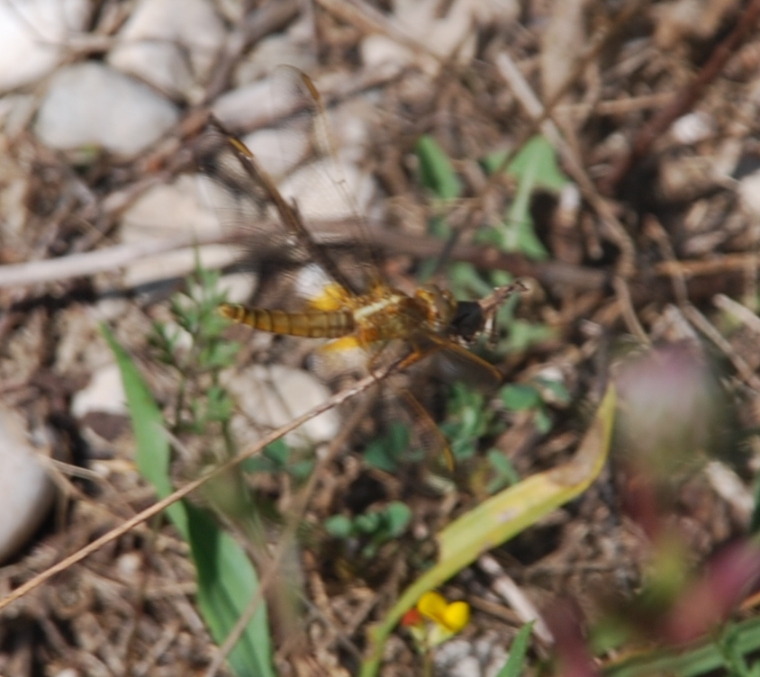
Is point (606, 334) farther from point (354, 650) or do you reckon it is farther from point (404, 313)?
point (354, 650)

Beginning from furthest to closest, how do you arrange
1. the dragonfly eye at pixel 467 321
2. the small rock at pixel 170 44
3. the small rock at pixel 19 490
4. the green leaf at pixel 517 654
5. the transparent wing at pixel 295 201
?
the small rock at pixel 170 44
the small rock at pixel 19 490
the transparent wing at pixel 295 201
the dragonfly eye at pixel 467 321
the green leaf at pixel 517 654

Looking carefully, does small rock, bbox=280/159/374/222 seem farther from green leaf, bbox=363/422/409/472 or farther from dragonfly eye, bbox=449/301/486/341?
green leaf, bbox=363/422/409/472

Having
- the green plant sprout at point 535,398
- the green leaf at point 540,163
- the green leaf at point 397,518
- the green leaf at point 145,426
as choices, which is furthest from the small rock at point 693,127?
the green leaf at point 145,426

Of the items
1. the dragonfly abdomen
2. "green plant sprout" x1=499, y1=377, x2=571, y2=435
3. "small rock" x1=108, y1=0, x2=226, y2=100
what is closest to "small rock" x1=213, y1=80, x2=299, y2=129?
"small rock" x1=108, y1=0, x2=226, y2=100

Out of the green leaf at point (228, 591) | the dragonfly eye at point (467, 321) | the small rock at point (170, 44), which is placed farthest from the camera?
the small rock at point (170, 44)

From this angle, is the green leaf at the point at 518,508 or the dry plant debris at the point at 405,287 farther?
the dry plant debris at the point at 405,287

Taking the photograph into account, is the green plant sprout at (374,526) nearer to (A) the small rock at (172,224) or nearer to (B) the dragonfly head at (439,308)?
(B) the dragonfly head at (439,308)

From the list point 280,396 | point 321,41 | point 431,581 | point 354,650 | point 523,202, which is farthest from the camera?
point 321,41

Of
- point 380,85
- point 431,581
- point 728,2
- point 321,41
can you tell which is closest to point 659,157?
point 728,2
